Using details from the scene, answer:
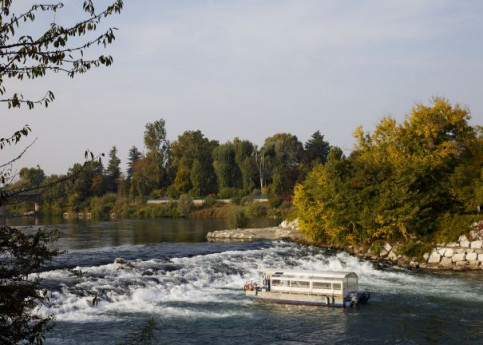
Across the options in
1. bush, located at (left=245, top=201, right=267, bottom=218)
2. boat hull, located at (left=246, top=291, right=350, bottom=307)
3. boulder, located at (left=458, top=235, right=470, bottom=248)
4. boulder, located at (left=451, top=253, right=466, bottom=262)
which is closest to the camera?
boat hull, located at (left=246, top=291, right=350, bottom=307)

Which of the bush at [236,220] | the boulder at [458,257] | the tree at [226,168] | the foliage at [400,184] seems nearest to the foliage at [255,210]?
the bush at [236,220]

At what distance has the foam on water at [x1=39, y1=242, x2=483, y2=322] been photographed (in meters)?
20.6

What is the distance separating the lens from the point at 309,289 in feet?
73.9

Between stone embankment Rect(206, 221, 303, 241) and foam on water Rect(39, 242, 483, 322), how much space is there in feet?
33.2

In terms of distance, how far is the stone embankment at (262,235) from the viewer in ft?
142

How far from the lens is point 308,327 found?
61.6 feet

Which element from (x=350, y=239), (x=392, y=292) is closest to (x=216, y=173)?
(x=350, y=239)

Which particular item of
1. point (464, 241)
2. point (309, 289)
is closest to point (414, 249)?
point (464, 241)

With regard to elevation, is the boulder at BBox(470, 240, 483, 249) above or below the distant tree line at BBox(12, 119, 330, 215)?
below

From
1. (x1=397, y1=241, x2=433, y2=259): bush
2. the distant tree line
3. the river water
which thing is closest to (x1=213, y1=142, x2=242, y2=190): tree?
the distant tree line

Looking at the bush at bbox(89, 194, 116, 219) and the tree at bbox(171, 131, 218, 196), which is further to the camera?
the tree at bbox(171, 131, 218, 196)

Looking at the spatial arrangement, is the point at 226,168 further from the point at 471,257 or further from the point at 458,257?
the point at 471,257

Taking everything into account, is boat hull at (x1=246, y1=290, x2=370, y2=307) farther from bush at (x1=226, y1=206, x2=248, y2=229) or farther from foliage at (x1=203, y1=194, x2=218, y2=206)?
foliage at (x1=203, y1=194, x2=218, y2=206)

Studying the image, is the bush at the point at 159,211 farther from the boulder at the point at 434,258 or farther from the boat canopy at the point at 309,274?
the boat canopy at the point at 309,274
